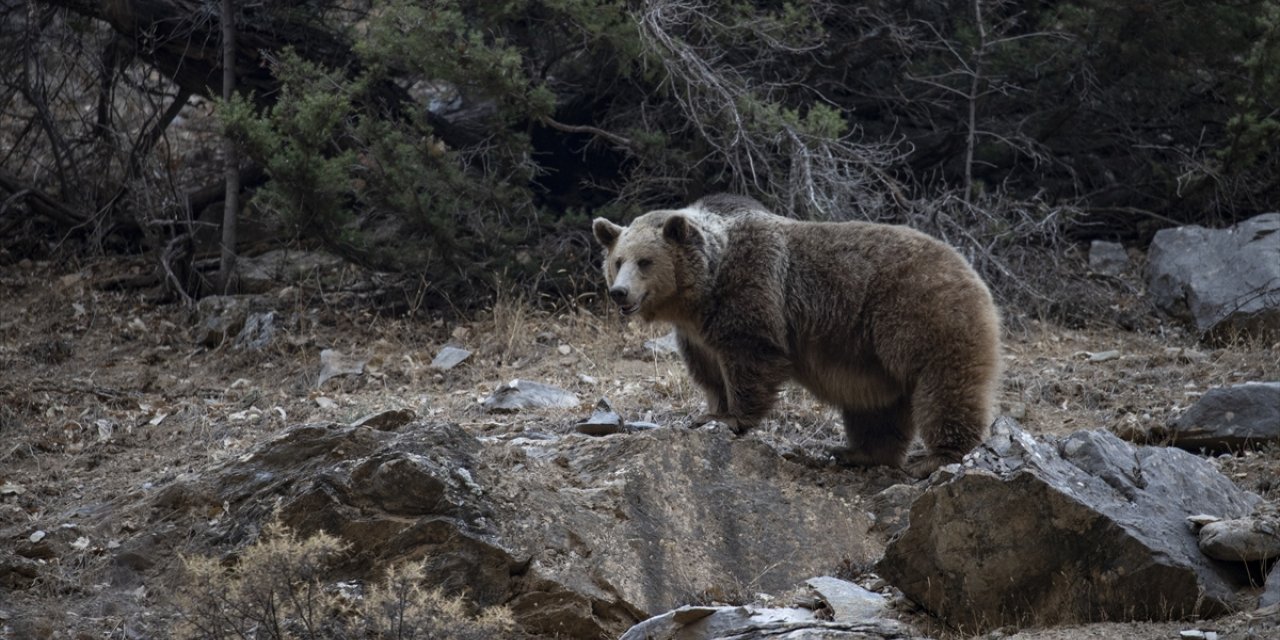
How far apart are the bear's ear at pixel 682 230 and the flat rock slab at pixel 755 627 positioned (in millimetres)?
2874

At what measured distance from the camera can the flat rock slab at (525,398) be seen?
857cm

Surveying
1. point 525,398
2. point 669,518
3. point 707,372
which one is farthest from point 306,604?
point 525,398

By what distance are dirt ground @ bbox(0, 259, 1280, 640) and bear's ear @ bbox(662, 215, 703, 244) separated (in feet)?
4.30

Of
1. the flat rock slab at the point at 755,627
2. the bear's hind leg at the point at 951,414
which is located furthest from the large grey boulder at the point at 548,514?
the bear's hind leg at the point at 951,414

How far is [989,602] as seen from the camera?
503 cm

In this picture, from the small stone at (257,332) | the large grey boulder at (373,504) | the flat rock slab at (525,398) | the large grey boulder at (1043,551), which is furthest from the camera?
the small stone at (257,332)

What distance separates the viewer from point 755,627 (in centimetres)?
479

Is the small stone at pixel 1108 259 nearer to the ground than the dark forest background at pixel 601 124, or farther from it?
nearer to the ground

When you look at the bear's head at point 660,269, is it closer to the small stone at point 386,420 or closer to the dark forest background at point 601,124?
the small stone at point 386,420

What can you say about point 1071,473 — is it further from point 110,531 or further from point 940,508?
point 110,531

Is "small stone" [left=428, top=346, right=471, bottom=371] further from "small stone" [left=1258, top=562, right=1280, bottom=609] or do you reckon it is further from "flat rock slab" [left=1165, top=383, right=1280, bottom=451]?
"small stone" [left=1258, top=562, right=1280, bottom=609]

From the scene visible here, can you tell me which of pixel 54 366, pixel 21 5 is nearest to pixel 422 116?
pixel 54 366

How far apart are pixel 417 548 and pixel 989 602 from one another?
228cm

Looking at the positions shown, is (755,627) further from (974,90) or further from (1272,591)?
(974,90)
